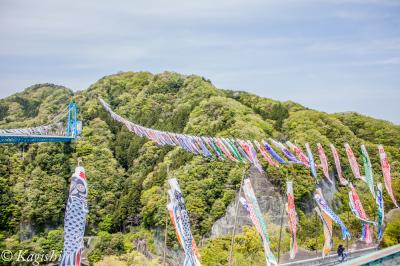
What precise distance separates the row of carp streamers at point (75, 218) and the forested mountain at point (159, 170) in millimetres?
16852

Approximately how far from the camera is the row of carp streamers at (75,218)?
9984 mm

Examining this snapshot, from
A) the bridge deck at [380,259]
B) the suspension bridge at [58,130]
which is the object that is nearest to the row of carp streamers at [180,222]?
the bridge deck at [380,259]

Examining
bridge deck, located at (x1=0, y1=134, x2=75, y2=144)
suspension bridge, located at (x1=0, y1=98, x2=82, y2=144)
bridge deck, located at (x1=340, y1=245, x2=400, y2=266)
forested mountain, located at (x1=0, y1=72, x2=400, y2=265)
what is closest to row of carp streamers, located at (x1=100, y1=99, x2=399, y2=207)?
forested mountain, located at (x1=0, y1=72, x2=400, y2=265)

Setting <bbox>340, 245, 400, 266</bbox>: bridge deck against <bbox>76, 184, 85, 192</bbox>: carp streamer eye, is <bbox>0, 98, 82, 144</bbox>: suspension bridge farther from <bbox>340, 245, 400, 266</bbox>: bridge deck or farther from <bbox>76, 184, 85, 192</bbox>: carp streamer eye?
<bbox>340, 245, 400, 266</bbox>: bridge deck

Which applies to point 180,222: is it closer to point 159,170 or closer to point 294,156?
point 294,156

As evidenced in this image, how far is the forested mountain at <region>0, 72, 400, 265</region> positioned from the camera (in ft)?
118

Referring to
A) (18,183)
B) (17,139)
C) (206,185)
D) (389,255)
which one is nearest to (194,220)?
(206,185)

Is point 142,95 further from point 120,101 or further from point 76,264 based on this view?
point 76,264

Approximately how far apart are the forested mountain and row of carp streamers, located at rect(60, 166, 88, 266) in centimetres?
1685

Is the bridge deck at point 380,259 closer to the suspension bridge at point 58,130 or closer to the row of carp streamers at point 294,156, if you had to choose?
the row of carp streamers at point 294,156

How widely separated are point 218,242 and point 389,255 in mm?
17328

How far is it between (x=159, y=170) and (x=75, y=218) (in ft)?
111

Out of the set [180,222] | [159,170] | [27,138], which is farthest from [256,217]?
[27,138]

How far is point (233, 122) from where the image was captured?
44250mm
